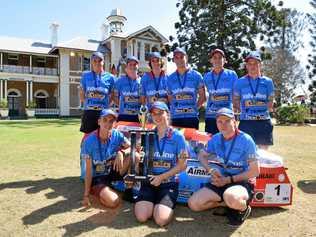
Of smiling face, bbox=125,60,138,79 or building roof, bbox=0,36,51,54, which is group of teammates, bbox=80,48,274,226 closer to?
smiling face, bbox=125,60,138,79

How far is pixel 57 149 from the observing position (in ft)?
33.0

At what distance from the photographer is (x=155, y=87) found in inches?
235

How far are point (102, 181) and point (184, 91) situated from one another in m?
1.86

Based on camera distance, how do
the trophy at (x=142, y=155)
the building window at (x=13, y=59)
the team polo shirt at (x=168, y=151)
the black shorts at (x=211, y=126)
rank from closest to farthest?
the team polo shirt at (x=168, y=151), the trophy at (x=142, y=155), the black shorts at (x=211, y=126), the building window at (x=13, y=59)

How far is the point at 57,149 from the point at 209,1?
24966 millimetres

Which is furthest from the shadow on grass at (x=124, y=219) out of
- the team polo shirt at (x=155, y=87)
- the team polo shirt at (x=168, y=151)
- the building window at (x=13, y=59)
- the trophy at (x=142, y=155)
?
the building window at (x=13, y=59)

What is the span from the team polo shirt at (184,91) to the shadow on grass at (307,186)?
2048mm


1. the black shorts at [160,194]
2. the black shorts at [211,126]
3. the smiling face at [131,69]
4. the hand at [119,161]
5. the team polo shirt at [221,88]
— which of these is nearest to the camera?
the black shorts at [160,194]

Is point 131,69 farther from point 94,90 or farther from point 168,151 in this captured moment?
point 168,151

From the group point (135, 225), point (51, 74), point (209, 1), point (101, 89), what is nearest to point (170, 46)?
point (209, 1)

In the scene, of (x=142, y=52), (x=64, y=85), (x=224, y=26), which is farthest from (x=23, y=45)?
(x=224, y=26)

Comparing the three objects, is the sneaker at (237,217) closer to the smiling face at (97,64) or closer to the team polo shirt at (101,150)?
the team polo shirt at (101,150)

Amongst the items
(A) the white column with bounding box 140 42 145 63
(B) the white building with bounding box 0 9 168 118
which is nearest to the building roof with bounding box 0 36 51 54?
(B) the white building with bounding box 0 9 168 118

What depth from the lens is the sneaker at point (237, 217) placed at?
420 cm
